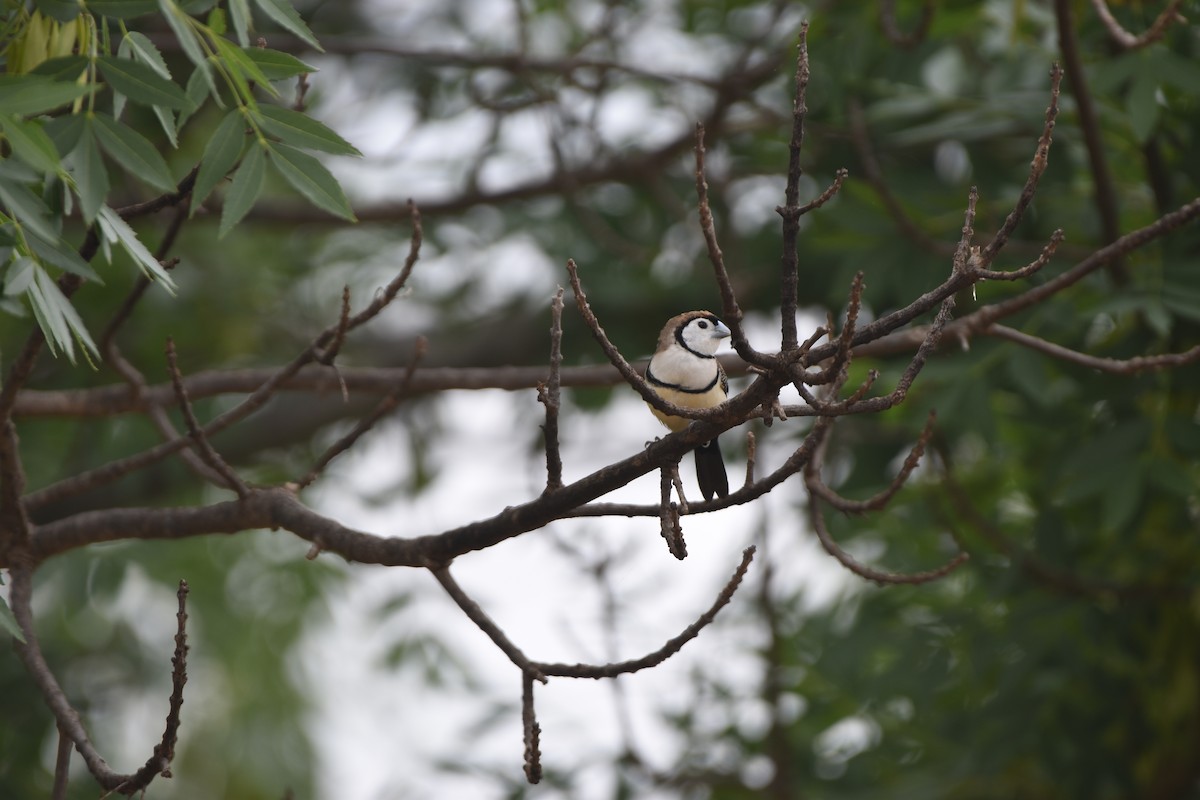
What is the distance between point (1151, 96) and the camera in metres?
3.43

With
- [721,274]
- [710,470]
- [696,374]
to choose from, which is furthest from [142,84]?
[710,470]

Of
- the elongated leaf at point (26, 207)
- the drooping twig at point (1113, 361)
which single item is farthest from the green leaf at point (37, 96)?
the drooping twig at point (1113, 361)

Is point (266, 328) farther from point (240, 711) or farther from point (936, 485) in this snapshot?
point (936, 485)

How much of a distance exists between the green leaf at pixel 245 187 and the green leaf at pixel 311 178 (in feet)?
0.10

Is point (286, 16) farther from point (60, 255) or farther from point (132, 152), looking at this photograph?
point (60, 255)

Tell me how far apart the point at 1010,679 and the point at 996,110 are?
1812 millimetres

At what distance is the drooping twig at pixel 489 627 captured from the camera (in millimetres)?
2361

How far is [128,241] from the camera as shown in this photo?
2.04 meters

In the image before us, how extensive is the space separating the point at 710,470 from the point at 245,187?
120 cm

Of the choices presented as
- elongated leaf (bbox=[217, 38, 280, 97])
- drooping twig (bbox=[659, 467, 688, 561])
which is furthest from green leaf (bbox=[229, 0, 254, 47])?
drooping twig (bbox=[659, 467, 688, 561])

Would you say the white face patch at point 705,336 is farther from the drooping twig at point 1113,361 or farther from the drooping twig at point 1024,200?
the drooping twig at point 1024,200

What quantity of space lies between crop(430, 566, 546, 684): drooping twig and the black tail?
1.98ft

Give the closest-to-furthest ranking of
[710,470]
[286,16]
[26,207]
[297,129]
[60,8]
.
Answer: [26,207]
[60,8]
[286,16]
[297,129]
[710,470]

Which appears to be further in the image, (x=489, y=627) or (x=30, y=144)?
(x=489, y=627)
